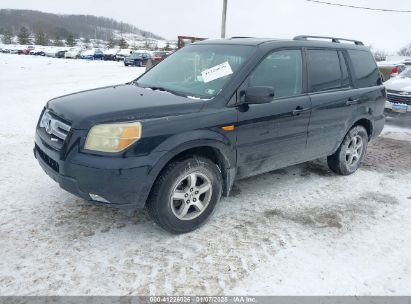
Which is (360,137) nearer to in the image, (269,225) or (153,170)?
(269,225)

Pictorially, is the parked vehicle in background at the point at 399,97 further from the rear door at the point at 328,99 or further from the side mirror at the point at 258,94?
the side mirror at the point at 258,94

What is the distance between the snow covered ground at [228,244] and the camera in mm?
2857

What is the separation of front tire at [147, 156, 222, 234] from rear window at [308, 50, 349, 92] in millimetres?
1873

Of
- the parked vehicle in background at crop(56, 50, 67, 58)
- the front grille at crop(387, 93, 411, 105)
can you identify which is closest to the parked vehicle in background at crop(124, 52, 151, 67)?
the parked vehicle in background at crop(56, 50, 67, 58)

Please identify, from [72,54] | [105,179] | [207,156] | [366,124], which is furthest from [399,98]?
[72,54]

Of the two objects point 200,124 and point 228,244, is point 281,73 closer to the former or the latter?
point 200,124

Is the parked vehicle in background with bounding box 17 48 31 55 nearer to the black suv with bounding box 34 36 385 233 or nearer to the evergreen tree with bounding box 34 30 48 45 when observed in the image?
the evergreen tree with bounding box 34 30 48 45

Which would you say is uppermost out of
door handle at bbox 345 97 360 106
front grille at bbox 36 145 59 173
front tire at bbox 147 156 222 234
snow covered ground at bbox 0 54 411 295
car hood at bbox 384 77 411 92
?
car hood at bbox 384 77 411 92

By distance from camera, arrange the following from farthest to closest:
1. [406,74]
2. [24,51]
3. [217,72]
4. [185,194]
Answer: [24,51] < [406,74] < [217,72] < [185,194]

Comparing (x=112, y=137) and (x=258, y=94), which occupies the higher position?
(x=258, y=94)

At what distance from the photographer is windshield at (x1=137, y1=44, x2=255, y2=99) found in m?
3.78

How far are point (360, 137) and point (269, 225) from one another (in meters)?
2.49

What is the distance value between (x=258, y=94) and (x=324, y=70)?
159 centimetres

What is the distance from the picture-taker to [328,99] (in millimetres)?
4602
